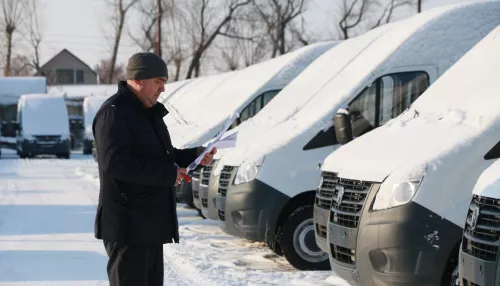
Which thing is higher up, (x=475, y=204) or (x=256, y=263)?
(x=475, y=204)

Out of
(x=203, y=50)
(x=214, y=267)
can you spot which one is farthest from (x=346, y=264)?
(x=203, y=50)

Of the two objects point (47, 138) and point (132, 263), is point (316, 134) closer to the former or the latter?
point (132, 263)

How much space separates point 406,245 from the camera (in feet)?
21.9

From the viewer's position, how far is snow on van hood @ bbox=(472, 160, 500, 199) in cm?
540

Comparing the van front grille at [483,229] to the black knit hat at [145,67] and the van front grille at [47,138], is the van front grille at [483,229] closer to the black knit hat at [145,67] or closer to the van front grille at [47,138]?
the black knit hat at [145,67]

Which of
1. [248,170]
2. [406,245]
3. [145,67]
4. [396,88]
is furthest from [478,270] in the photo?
[396,88]

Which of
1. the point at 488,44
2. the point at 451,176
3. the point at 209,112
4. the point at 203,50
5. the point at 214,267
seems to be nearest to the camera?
the point at 451,176

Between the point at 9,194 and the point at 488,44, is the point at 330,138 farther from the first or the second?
the point at 9,194

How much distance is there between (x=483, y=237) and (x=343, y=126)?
361cm

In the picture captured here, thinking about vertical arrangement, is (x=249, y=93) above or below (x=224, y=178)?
above

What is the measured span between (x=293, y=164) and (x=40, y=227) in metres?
4.86

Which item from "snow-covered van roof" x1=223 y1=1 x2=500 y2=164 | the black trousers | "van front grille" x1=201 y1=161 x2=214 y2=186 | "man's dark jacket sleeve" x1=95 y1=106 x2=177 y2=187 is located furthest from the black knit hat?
"van front grille" x1=201 y1=161 x2=214 y2=186

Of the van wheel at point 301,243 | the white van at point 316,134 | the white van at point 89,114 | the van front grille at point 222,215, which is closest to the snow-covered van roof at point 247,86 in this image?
the van front grille at point 222,215

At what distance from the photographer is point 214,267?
9602 millimetres
